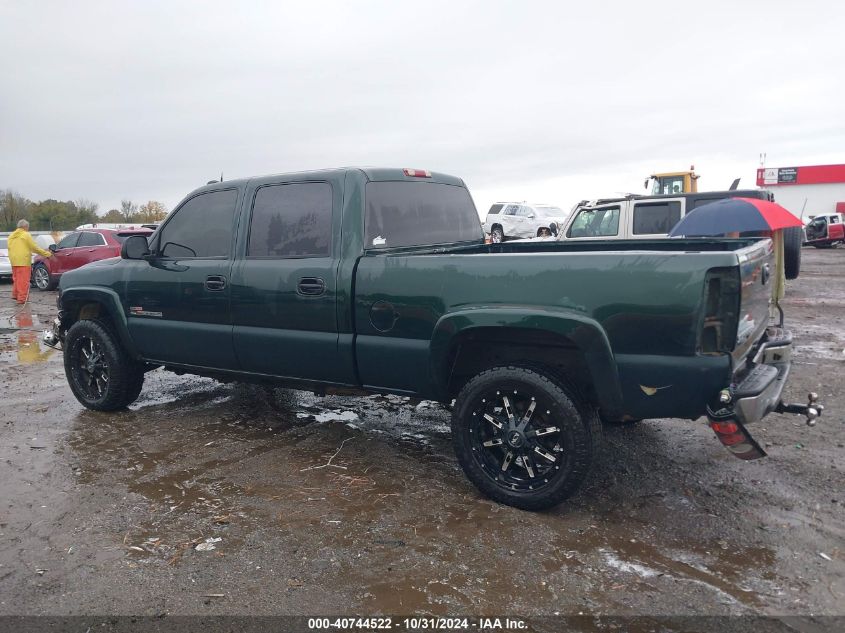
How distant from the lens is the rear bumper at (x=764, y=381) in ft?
10.2

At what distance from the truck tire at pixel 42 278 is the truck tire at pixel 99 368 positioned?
522 inches

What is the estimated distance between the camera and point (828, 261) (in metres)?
21.5

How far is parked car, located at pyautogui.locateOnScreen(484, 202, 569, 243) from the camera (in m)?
25.5

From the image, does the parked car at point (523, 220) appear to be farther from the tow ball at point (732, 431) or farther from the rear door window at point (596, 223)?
the tow ball at point (732, 431)

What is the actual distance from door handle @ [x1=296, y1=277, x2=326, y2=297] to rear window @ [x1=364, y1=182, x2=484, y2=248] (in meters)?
0.39

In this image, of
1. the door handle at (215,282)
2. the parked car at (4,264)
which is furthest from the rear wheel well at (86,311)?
the parked car at (4,264)

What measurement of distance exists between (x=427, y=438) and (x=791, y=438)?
2.62 m

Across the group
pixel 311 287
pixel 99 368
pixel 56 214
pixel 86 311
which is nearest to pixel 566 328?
pixel 311 287

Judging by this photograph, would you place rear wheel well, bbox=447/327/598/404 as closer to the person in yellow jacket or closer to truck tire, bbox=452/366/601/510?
truck tire, bbox=452/366/601/510

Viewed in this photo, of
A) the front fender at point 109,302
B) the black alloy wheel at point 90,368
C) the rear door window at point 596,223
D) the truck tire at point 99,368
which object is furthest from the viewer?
the rear door window at point 596,223

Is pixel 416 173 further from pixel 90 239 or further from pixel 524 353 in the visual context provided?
pixel 90 239

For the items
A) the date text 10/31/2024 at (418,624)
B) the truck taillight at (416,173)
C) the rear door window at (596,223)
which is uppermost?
the truck taillight at (416,173)

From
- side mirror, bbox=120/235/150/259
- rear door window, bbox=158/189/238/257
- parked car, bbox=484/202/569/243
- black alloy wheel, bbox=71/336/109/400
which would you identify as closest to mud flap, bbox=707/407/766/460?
rear door window, bbox=158/189/238/257

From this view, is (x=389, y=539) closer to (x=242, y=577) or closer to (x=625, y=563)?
(x=242, y=577)
